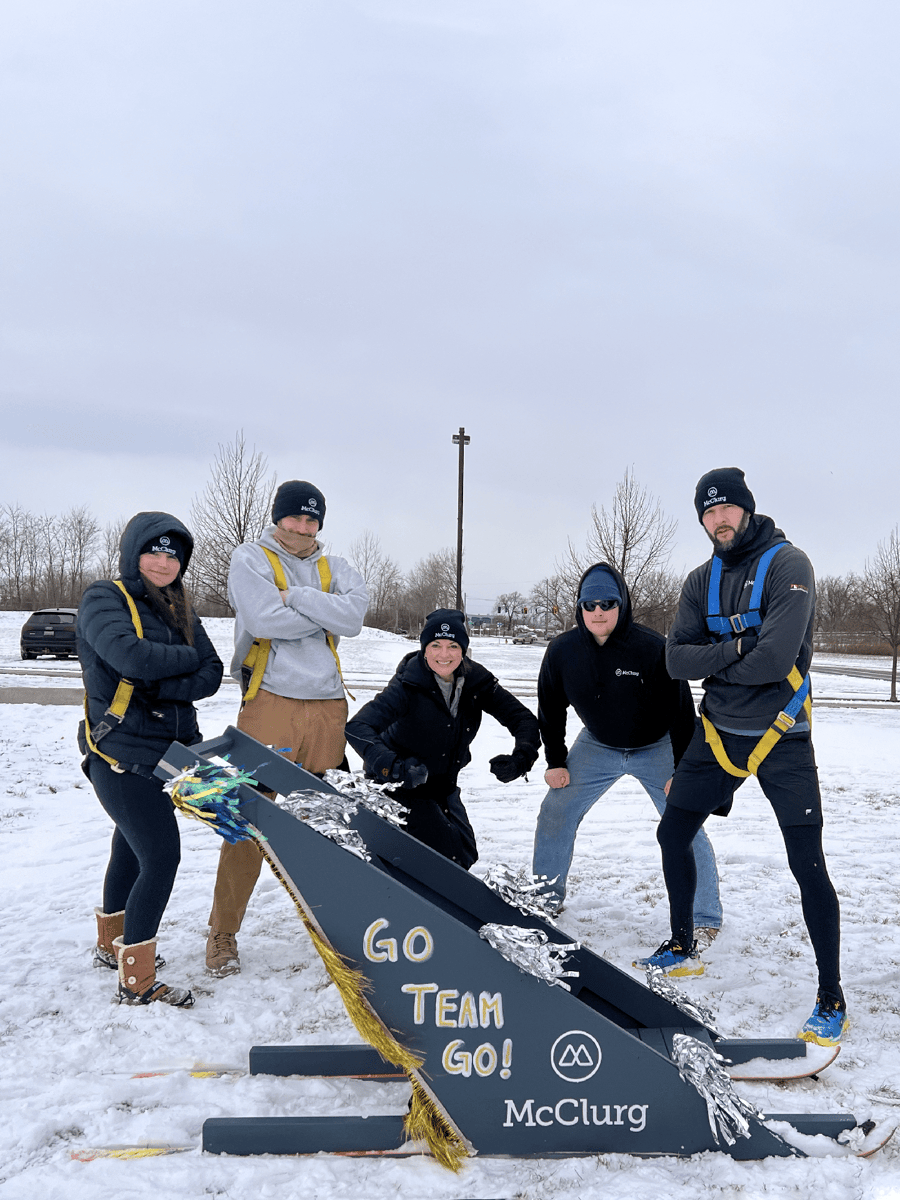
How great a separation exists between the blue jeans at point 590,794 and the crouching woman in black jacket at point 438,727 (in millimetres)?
311

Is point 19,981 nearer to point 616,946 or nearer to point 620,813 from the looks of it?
point 616,946

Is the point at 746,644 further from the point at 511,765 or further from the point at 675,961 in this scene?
the point at 675,961

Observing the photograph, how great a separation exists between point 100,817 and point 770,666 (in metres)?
4.85

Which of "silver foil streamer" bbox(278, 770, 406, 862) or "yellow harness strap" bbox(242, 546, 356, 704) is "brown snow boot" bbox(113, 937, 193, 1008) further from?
"yellow harness strap" bbox(242, 546, 356, 704)

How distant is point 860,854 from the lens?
16.2ft

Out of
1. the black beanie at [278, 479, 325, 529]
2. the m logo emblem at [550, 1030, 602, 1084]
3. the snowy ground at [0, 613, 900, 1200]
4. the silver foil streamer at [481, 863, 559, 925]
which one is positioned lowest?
the snowy ground at [0, 613, 900, 1200]

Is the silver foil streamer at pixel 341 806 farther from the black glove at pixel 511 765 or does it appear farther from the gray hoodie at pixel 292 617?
the black glove at pixel 511 765

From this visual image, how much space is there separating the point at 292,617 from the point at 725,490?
1.79 meters

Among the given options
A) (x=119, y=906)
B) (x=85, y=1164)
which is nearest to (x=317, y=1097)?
(x=85, y=1164)

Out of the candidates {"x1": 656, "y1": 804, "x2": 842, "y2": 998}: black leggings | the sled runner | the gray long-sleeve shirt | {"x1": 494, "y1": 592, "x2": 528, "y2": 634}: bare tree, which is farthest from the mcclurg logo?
{"x1": 494, "y1": 592, "x2": 528, "y2": 634}: bare tree

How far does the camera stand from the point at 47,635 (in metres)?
20.0

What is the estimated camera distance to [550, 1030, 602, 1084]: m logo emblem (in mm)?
2002

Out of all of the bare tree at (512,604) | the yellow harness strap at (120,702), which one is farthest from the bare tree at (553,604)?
the yellow harness strap at (120,702)

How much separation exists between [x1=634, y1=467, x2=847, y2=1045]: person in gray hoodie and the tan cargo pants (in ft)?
4.76
